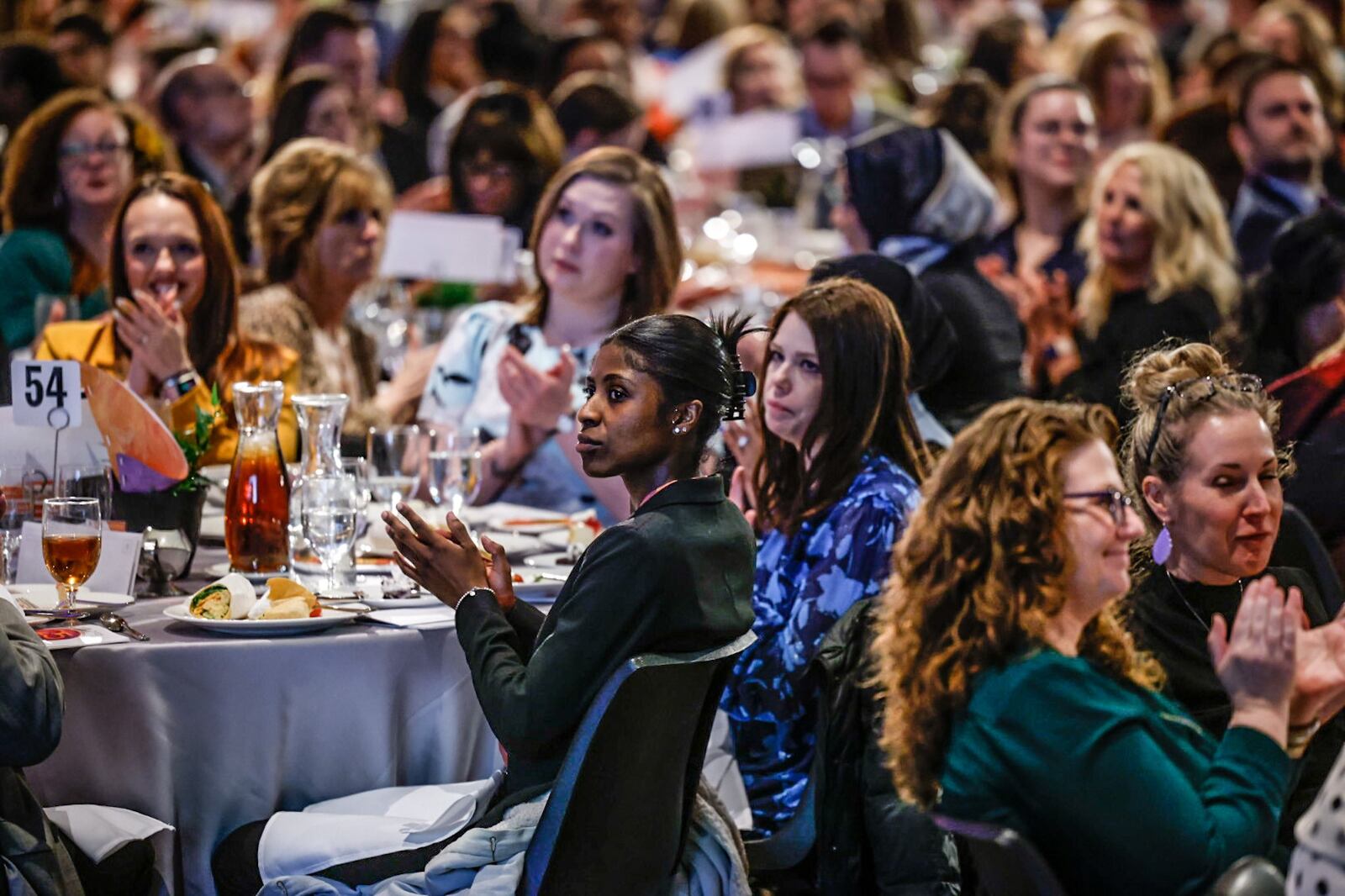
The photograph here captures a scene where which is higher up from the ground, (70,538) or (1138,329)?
(1138,329)

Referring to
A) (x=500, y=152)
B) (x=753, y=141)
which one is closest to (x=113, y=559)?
(x=500, y=152)

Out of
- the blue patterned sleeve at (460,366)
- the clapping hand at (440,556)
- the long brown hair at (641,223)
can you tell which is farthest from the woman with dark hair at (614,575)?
the blue patterned sleeve at (460,366)

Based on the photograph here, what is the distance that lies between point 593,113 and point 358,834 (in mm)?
4685

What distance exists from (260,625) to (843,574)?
1.01m

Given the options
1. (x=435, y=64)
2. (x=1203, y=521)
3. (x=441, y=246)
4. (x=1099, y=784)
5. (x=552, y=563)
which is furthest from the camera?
(x=435, y=64)

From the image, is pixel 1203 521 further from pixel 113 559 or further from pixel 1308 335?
pixel 1308 335

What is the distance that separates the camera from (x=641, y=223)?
14.6 feet

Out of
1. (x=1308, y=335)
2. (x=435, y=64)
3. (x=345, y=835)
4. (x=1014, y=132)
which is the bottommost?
(x=345, y=835)

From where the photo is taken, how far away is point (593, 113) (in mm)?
6945

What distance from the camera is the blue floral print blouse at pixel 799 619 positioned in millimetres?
3107

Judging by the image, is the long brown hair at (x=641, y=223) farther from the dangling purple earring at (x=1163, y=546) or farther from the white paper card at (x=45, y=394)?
the dangling purple earring at (x=1163, y=546)

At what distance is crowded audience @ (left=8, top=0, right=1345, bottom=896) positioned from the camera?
213cm

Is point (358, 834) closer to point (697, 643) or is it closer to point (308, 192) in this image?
point (697, 643)

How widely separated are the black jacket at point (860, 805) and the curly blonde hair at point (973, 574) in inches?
18.9
